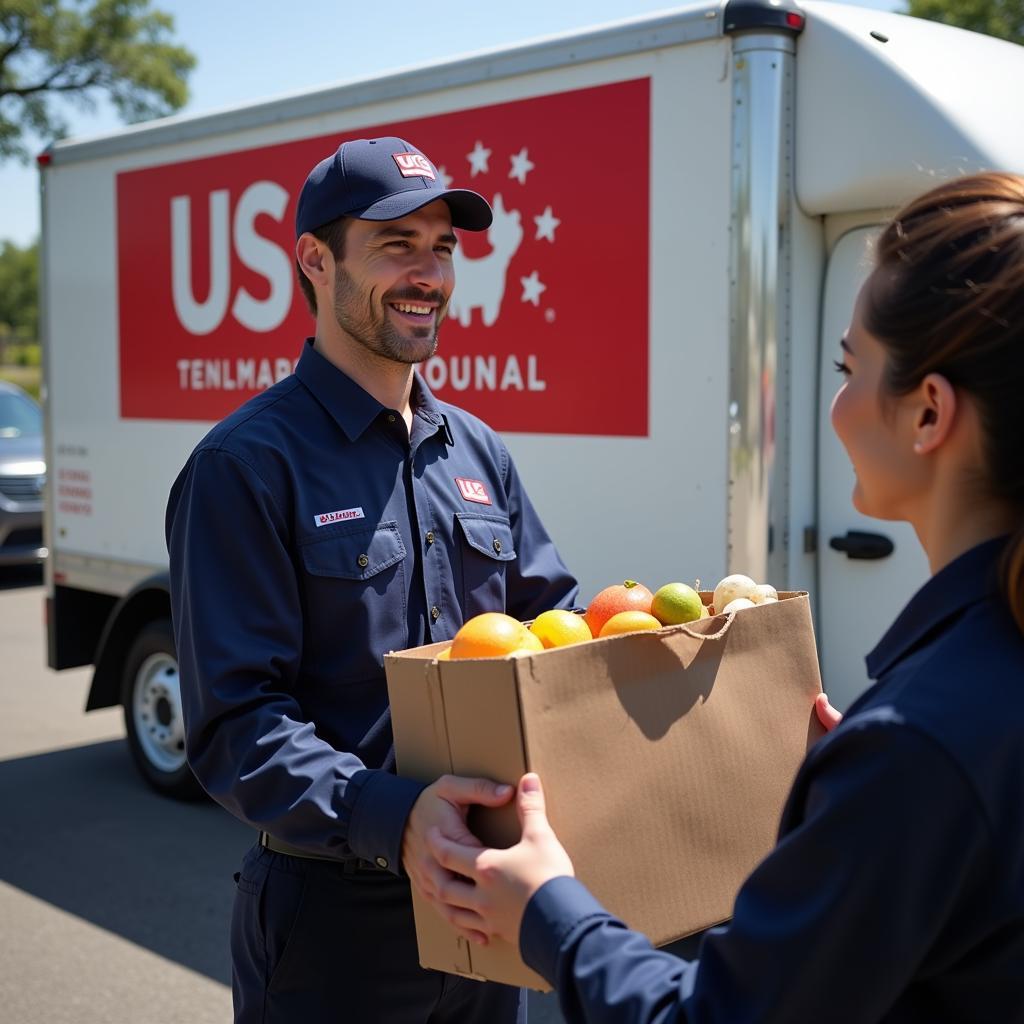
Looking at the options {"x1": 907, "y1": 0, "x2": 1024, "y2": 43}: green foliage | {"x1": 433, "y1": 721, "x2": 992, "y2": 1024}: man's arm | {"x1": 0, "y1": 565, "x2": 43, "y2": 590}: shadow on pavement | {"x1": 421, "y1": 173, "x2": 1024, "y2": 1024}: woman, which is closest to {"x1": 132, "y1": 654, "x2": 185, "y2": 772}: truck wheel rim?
{"x1": 421, "y1": 173, "x2": 1024, "y2": 1024}: woman

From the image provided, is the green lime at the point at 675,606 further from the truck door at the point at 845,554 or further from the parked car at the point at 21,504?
the parked car at the point at 21,504

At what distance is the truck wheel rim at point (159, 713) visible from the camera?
591 centimetres

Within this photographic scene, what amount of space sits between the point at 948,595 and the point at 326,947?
1.31 metres

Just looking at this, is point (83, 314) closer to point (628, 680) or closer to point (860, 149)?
point (860, 149)

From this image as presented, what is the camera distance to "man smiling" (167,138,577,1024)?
6.28 ft

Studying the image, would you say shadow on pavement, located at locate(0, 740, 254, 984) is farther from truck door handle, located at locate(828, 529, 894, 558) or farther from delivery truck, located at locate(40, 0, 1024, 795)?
truck door handle, located at locate(828, 529, 894, 558)

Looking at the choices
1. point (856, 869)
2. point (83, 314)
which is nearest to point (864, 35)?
point (856, 869)

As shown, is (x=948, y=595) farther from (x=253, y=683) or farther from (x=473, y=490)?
(x=473, y=490)

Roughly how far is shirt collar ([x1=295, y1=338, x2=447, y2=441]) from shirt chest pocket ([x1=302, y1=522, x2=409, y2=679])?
205 mm

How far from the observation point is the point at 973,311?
120 cm

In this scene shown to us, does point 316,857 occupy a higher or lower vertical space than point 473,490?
lower

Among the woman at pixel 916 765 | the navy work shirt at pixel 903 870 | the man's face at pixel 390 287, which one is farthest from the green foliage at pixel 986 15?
the navy work shirt at pixel 903 870

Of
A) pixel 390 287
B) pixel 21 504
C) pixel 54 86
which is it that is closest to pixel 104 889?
pixel 390 287

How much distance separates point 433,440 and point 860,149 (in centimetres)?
201
